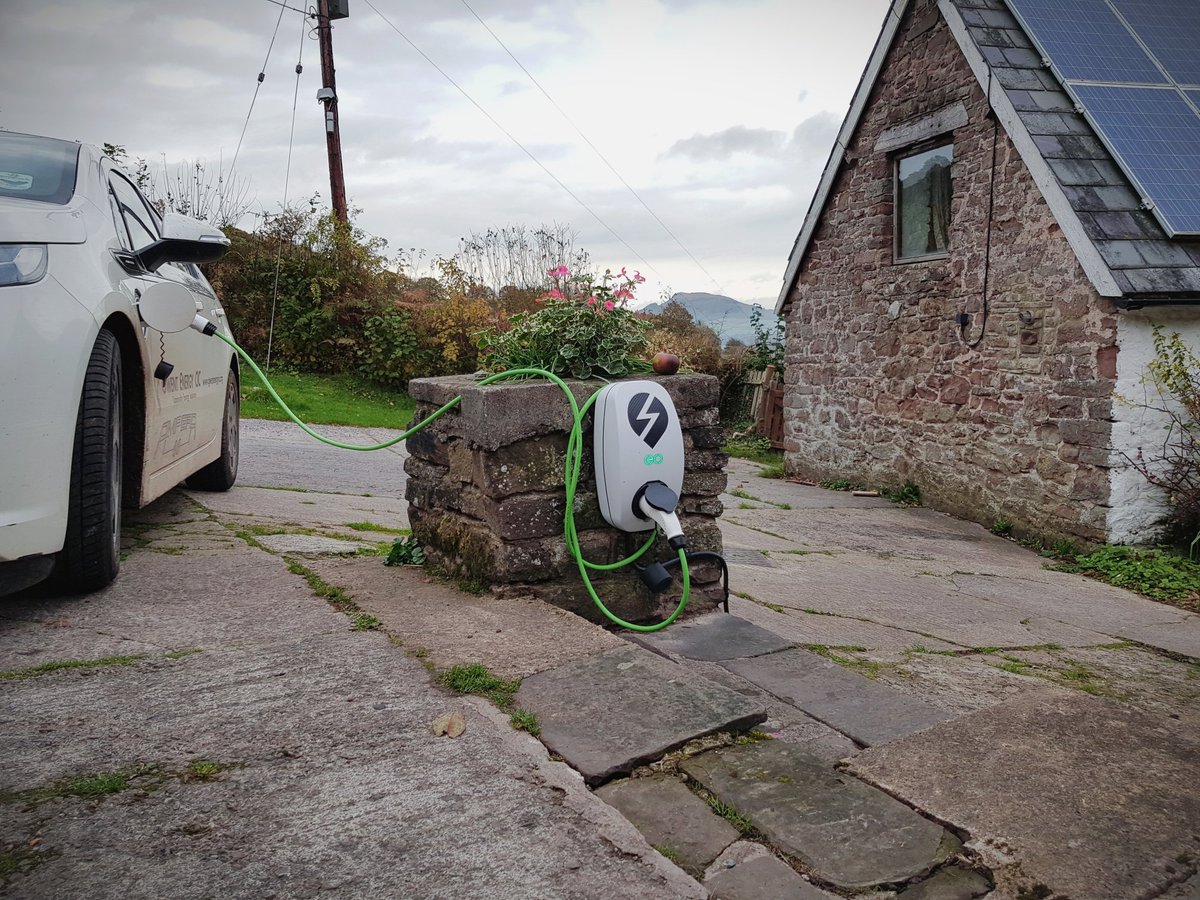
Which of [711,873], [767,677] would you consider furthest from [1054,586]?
[711,873]

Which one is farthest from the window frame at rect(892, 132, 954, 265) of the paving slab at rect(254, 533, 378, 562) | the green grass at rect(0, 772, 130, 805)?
the green grass at rect(0, 772, 130, 805)

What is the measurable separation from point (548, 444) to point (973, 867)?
202cm

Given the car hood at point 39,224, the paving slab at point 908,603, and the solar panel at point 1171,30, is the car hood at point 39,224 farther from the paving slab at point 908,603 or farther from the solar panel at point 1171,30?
the solar panel at point 1171,30

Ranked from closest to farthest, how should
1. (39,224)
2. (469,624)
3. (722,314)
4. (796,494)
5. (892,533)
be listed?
(39,224) < (469,624) < (892,533) < (796,494) < (722,314)

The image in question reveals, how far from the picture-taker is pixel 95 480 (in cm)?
296

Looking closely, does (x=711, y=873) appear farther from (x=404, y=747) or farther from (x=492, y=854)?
(x=404, y=747)

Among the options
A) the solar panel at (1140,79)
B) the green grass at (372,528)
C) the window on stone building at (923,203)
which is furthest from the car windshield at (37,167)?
the window on stone building at (923,203)

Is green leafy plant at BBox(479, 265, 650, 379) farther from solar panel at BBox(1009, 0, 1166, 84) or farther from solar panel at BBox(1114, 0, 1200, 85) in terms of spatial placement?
solar panel at BBox(1114, 0, 1200, 85)

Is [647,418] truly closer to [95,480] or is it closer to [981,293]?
[95,480]

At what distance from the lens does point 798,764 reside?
7.16ft

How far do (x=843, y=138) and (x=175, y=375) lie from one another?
348 inches

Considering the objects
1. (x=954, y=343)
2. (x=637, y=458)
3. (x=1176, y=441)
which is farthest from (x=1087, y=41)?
(x=637, y=458)

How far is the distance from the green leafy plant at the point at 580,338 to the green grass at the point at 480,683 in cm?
146

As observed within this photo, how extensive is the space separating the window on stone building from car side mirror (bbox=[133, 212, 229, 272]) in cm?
761
